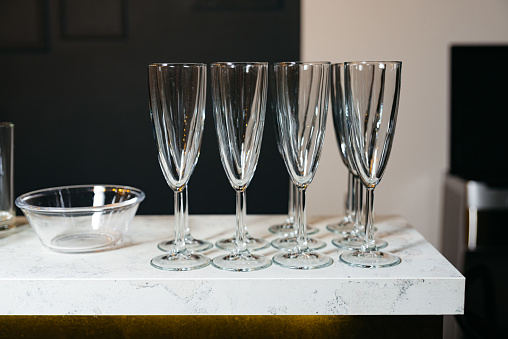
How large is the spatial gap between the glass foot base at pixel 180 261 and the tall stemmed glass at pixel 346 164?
24 centimetres

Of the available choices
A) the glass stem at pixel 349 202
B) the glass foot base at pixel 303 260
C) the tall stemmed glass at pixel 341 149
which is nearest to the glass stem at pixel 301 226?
the glass foot base at pixel 303 260

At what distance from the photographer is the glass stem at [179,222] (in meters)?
0.94

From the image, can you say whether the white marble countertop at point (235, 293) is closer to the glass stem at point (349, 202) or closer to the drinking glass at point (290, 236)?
the drinking glass at point (290, 236)

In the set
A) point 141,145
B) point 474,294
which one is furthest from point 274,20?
point 474,294

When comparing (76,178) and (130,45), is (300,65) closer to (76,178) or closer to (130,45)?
(130,45)

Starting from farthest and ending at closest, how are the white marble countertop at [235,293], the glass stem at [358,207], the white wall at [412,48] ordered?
the white wall at [412,48] → the glass stem at [358,207] → the white marble countertop at [235,293]

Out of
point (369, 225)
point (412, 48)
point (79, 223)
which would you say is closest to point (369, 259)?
point (369, 225)

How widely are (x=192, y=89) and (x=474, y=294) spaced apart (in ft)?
6.08

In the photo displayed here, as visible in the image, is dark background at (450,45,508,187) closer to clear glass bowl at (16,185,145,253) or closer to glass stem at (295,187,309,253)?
glass stem at (295,187,309,253)

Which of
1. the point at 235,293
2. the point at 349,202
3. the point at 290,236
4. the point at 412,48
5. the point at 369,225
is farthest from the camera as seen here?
the point at 412,48

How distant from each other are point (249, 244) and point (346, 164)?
216 mm

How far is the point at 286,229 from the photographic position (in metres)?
1.13

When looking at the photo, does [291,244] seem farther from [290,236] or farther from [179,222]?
[179,222]

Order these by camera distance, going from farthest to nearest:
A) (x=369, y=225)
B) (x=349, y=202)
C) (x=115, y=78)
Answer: (x=115, y=78) < (x=349, y=202) < (x=369, y=225)
